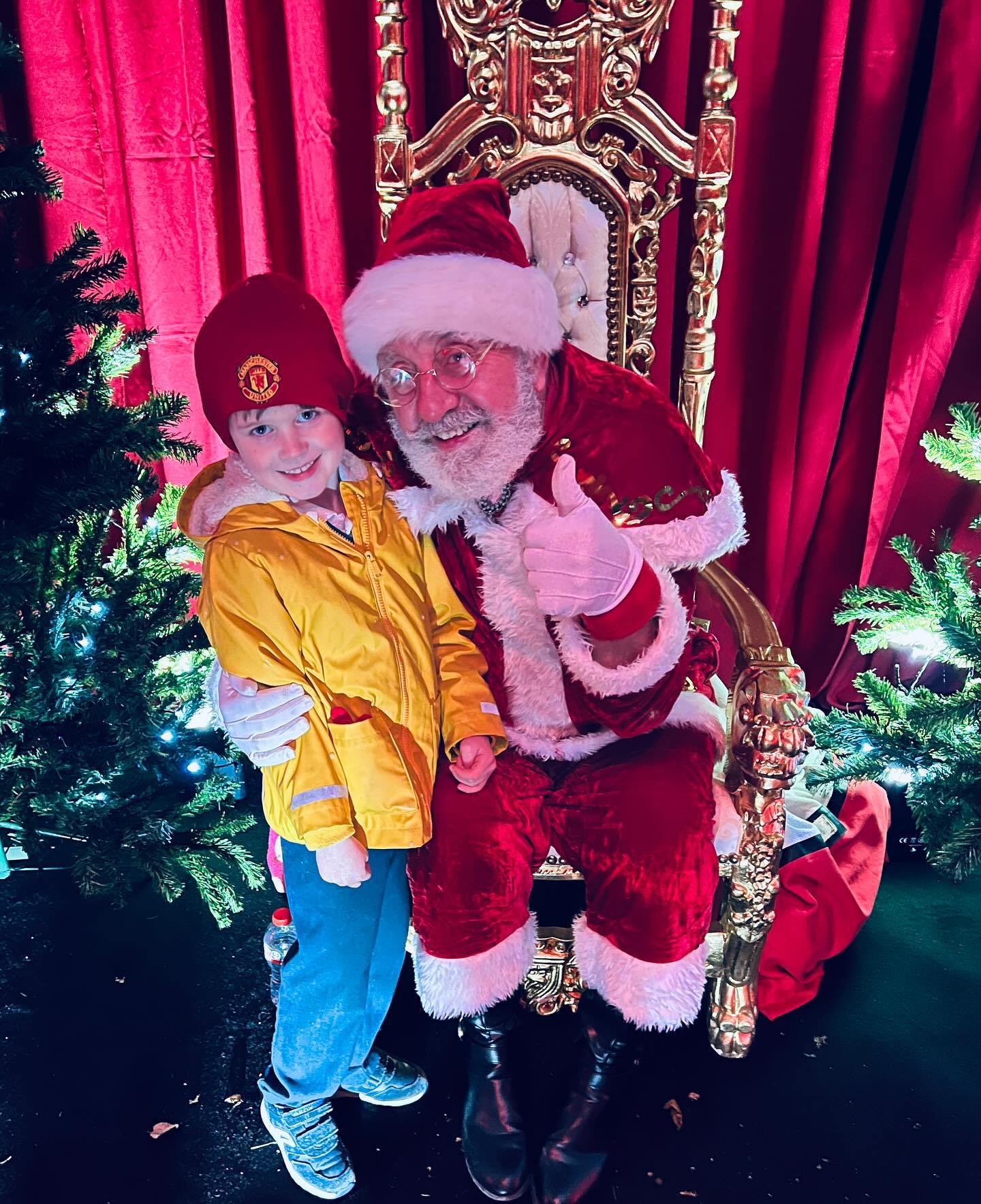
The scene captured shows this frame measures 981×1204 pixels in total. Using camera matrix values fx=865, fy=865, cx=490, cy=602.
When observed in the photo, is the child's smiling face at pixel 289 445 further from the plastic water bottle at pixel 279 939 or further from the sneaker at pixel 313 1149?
the sneaker at pixel 313 1149

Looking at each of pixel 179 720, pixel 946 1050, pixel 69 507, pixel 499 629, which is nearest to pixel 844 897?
pixel 946 1050

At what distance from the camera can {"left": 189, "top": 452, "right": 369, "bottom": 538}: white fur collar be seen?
1.23 meters

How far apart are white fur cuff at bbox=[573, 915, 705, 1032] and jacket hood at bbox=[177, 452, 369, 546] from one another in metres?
0.78

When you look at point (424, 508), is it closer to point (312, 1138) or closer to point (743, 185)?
point (312, 1138)

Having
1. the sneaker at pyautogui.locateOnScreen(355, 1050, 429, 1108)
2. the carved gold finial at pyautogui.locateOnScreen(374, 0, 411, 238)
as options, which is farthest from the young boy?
the carved gold finial at pyautogui.locateOnScreen(374, 0, 411, 238)

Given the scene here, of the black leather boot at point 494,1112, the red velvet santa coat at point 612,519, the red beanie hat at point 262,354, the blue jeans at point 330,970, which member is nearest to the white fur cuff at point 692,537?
the red velvet santa coat at point 612,519

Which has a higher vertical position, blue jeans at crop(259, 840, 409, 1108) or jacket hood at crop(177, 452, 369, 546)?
jacket hood at crop(177, 452, 369, 546)

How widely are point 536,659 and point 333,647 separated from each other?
342 mm

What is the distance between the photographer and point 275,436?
3.82ft

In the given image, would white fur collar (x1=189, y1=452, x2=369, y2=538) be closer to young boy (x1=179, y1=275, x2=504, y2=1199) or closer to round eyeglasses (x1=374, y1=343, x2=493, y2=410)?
young boy (x1=179, y1=275, x2=504, y2=1199)

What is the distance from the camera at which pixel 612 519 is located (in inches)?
51.1


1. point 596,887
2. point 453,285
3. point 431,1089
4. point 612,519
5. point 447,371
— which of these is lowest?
point 431,1089

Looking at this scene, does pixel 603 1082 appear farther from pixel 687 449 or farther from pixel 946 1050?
pixel 687 449

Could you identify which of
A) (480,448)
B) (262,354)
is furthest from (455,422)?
(262,354)
